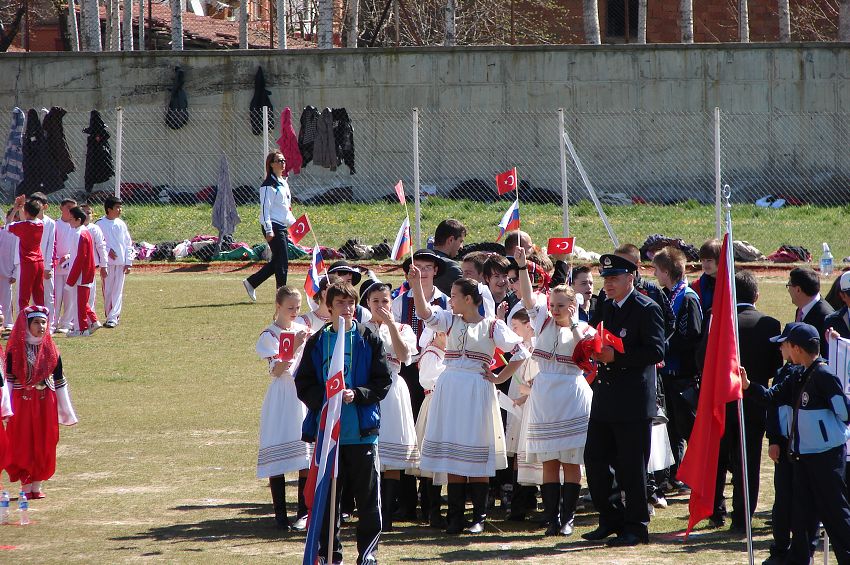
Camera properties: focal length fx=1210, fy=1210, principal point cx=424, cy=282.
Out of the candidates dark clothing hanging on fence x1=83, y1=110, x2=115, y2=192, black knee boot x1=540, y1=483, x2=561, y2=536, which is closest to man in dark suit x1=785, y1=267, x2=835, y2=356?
black knee boot x1=540, y1=483, x2=561, y2=536

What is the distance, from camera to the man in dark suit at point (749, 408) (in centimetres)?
800

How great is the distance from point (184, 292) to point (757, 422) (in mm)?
11446

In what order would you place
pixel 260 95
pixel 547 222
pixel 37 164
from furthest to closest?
pixel 260 95 → pixel 37 164 → pixel 547 222

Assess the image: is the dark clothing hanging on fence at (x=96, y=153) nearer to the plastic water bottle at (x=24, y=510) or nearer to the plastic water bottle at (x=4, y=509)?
the plastic water bottle at (x=24, y=510)

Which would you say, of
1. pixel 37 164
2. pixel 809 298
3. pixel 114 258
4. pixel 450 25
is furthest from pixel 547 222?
pixel 809 298

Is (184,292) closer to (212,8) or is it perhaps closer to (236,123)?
(236,123)

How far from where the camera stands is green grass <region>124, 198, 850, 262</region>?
21.4m

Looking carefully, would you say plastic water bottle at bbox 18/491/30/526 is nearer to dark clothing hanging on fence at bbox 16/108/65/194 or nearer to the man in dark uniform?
the man in dark uniform

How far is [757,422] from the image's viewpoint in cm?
812

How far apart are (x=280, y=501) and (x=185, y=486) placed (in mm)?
1373

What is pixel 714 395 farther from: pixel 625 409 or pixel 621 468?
pixel 621 468

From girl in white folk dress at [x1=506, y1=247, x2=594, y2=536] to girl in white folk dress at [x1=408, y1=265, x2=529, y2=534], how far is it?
221mm

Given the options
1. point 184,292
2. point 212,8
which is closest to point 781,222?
point 184,292

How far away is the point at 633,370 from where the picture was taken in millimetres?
7727
